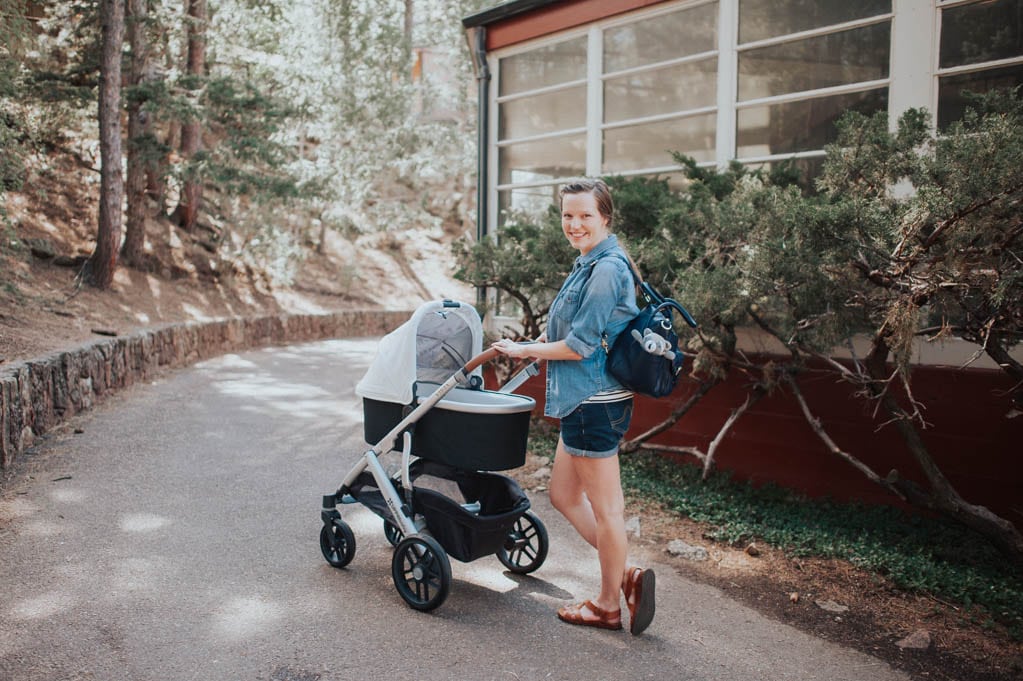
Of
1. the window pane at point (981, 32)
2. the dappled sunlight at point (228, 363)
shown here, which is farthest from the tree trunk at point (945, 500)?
the dappled sunlight at point (228, 363)

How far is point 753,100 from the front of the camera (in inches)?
296

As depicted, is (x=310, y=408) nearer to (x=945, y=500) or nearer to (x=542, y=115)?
(x=542, y=115)

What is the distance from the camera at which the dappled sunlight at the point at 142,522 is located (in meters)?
4.67

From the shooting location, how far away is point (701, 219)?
5.24 meters

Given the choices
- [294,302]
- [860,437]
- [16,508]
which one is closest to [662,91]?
[860,437]

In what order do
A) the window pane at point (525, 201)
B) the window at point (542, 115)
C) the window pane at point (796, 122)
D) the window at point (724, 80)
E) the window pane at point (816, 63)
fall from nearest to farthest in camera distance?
the window at point (724, 80) → the window pane at point (816, 63) → the window pane at point (796, 122) → the window at point (542, 115) → the window pane at point (525, 201)

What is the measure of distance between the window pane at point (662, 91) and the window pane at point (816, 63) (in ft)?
1.32

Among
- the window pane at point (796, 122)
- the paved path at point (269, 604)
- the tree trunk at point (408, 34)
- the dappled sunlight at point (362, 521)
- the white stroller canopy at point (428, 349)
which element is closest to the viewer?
the paved path at point (269, 604)

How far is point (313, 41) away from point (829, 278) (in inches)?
799

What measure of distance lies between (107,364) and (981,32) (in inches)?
345

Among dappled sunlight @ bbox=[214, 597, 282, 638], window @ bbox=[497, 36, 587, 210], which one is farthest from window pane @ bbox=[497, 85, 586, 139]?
dappled sunlight @ bbox=[214, 597, 282, 638]

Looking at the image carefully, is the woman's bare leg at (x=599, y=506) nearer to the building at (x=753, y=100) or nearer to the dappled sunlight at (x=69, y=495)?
the building at (x=753, y=100)

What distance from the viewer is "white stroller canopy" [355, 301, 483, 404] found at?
13.0ft

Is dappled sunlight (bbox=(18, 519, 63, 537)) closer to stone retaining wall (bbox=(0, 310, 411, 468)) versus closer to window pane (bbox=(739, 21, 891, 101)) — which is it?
stone retaining wall (bbox=(0, 310, 411, 468))
